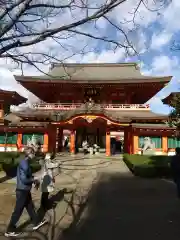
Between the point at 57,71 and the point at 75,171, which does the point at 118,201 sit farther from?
the point at 57,71

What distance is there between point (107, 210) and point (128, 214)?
2.13 feet

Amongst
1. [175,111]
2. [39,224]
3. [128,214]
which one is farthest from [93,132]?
[39,224]

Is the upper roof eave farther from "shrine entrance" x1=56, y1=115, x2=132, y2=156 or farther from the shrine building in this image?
"shrine entrance" x1=56, y1=115, x2=132, y2=156

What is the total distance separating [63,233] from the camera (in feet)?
19.0

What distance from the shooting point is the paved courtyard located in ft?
18.9

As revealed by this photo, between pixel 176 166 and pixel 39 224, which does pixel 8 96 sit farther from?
A: pixel 39 224

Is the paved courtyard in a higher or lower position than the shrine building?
lower

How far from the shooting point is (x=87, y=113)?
23172 mm

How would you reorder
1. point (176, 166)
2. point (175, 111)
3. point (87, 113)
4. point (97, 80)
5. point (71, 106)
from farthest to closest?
point (71, 106) < point (97, 80) < point (87, 113) < point (175, 111) < point (176, 166)

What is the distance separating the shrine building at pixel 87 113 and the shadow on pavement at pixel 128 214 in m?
13.1

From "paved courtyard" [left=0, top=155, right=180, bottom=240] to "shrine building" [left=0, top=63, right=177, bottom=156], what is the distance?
11812mm

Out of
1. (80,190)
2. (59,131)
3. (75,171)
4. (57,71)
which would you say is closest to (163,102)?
(59,131)

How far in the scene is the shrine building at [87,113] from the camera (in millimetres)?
23719

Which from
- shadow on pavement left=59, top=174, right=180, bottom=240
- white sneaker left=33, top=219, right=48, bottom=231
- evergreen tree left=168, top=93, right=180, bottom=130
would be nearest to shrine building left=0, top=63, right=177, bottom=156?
evergreen tree left=168, top=93, right=180, bottom=130
